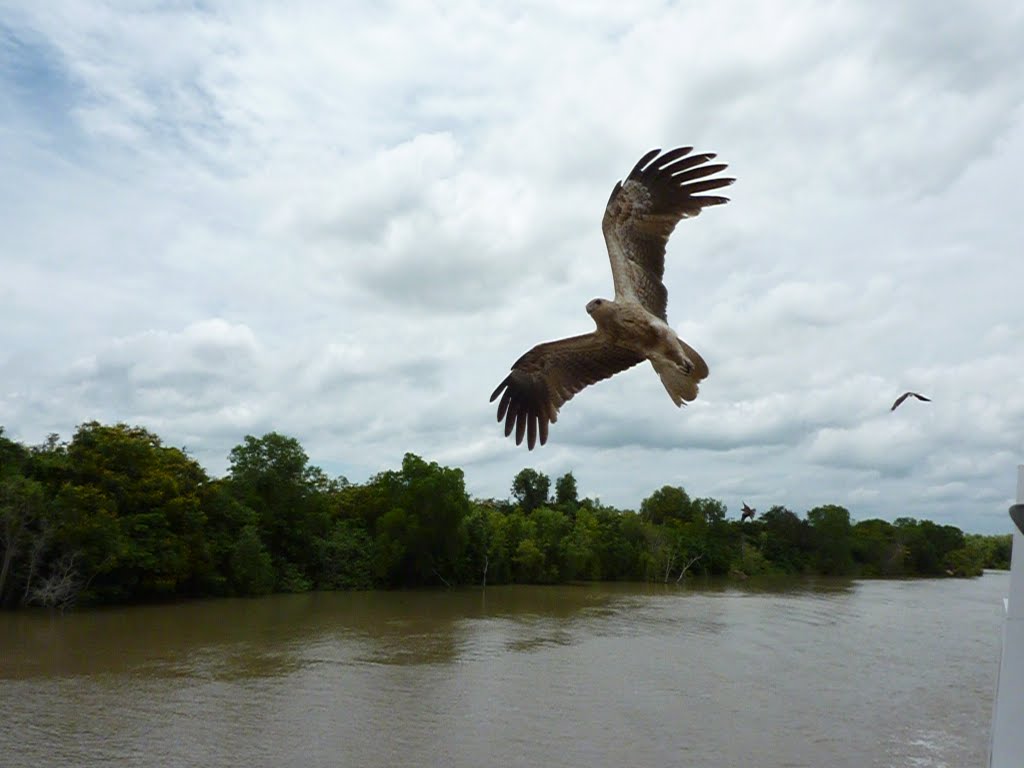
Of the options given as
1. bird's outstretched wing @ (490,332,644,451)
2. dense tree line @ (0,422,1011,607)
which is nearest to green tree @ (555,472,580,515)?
dense tree line @ (0,422,1011,607)

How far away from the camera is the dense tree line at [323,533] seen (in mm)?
33094

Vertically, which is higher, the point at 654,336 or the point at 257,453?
the point at 257,453

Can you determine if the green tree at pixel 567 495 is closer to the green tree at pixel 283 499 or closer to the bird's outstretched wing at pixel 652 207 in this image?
the green tree at pixel 283 499

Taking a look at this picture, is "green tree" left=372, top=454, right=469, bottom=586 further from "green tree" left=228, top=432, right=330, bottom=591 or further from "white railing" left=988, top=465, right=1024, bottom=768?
"white railing" left=988, top=465, right=1024, bottom=768

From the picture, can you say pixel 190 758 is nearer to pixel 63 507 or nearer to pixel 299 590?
pixel 63 507

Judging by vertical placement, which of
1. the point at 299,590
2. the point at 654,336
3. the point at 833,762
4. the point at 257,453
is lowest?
the point at 833,762

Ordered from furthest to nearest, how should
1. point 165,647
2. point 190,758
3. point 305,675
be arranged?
point 165,647 → point 305,675 → point 190,758

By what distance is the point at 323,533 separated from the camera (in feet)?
157

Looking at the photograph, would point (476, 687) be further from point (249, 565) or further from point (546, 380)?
point (546, 380)

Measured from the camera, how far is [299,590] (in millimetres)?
44969

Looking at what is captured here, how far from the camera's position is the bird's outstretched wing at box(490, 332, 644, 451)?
682 cm

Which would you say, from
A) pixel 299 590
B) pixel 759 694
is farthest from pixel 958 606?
pixel 299 590

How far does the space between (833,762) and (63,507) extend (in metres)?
26.4

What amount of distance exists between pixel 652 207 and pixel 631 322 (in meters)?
1.06
